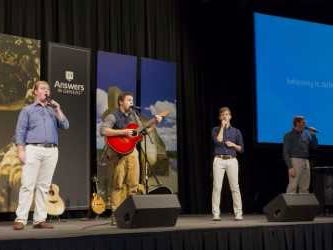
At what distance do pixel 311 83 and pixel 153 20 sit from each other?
8.63 ft

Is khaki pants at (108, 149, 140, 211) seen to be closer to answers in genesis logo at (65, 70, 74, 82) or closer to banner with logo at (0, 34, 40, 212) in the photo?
banner with logo at (0, 34, 40, 212)

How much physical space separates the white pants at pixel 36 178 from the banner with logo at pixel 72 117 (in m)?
1.95

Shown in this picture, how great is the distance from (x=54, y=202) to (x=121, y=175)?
1.80 m

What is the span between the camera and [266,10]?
9.59m

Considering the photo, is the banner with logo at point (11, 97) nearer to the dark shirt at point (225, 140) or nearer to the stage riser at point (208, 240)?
the dark shirt at point (225, 140)

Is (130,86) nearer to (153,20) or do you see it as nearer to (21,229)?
(153,20)

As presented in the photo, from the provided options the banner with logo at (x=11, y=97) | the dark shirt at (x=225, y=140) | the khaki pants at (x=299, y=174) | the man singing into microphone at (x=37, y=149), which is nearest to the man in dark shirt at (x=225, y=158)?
the dark shirt at (x=225, y=140)

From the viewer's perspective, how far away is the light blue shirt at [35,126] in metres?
5.45

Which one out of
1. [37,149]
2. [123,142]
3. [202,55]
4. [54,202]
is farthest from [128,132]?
[202,55]

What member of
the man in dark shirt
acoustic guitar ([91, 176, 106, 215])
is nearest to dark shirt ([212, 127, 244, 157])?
the man in dark shirt

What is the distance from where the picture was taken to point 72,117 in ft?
25.5

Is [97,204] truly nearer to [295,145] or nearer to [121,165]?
[121,165]

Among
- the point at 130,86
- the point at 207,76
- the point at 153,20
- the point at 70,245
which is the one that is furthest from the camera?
the point at 207,76

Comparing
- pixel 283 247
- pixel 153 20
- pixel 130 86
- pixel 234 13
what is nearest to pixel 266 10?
pixel 234 13
